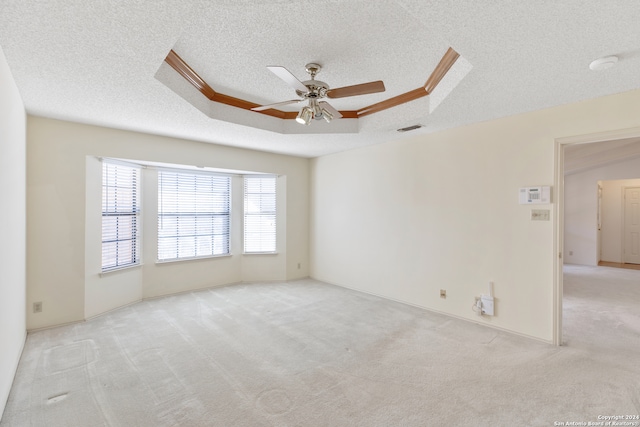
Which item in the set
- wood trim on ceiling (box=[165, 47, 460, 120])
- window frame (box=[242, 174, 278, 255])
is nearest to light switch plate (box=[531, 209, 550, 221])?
wood trim on ceiling (box=[165, 47, 460, 120])

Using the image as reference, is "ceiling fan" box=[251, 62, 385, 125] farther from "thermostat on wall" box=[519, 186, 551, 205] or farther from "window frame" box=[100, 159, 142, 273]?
"window frame" box=[100, 159, 142, 273]

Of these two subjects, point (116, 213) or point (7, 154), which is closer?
point (7, 154)

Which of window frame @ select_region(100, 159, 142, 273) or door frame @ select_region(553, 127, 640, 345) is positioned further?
window frame @ select_region(100, 159, 142, 273)

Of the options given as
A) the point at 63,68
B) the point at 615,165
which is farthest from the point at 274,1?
the point at 615,165

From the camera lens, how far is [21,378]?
7.55 feet

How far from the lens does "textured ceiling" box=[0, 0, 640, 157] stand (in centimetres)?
157

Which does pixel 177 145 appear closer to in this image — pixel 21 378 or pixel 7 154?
pixel 7 154

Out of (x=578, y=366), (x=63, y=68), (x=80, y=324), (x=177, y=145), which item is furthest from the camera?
(x=177, y=145)

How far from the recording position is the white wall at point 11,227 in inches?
80.5

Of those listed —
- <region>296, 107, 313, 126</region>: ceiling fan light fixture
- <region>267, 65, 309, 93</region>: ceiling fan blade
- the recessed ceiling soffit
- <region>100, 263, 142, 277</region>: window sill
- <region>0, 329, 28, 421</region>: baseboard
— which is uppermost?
the recessed ceiling soffit

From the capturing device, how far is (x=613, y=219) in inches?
294

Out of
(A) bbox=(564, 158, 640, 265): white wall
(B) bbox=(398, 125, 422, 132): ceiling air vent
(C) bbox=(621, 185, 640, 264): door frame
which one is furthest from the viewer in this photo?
(C) bbox=(621, 185, 640, 264): door frame

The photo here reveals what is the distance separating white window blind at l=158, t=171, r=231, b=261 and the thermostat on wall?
4463mm

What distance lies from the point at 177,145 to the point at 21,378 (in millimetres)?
3040
